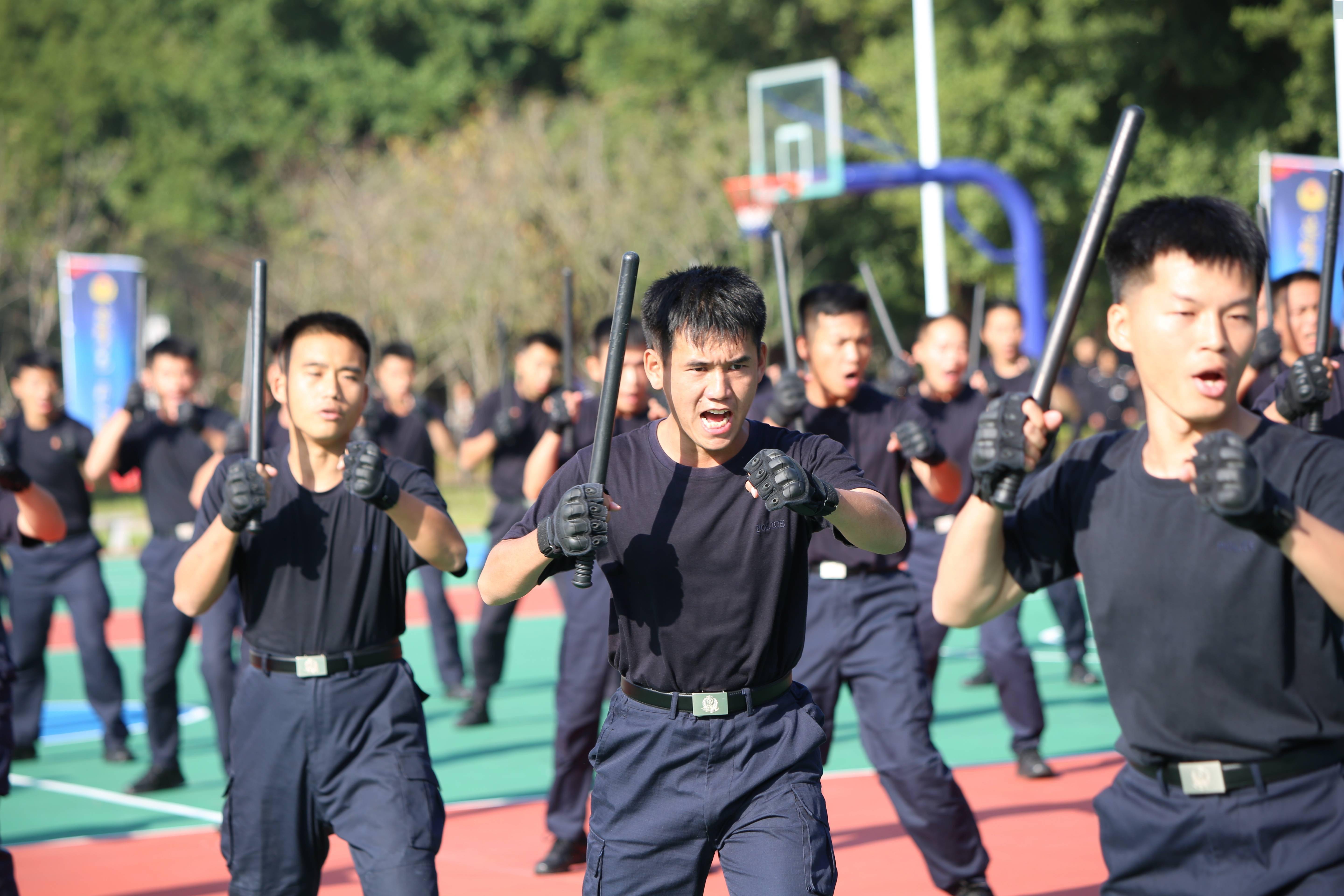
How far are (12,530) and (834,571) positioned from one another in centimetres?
390

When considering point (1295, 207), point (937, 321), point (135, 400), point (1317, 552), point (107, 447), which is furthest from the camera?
point (1295, 207)

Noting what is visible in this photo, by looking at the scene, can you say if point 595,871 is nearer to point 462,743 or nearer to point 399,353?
point 462,743

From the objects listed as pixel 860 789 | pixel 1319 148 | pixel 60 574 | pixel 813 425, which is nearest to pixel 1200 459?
pixel 813 425

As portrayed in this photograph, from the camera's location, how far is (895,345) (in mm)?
9094

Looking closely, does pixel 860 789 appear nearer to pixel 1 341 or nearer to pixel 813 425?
pixel 813 425

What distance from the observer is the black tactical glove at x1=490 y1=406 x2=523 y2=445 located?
31.9ft

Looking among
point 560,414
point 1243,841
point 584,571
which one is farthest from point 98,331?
point 1243,841

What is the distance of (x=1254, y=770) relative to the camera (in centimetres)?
273

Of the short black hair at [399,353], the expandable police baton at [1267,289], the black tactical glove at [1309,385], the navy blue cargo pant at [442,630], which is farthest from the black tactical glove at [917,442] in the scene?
the short black hair at [399,353]

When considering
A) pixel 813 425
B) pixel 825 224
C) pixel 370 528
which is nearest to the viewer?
pixel 370 528

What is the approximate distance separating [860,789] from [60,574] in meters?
4.89

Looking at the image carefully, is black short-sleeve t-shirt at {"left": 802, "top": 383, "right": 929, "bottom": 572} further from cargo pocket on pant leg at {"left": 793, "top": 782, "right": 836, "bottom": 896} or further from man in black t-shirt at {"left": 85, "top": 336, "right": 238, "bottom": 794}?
man in black t-shirt at {"left": 85, "top": 336, "right": 238, "bottom": 794}

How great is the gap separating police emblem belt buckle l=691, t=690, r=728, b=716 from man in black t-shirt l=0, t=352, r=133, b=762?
6.21 m

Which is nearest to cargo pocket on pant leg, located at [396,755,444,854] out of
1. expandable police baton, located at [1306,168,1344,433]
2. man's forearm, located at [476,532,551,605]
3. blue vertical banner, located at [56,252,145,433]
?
man's forearm, located at [476,532,551,605]
